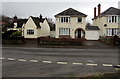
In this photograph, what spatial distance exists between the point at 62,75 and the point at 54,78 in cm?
83

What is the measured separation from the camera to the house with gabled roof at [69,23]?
41.5 metres

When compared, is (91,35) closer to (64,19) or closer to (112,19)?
(112,19)

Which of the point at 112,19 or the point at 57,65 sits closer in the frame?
A: the point at 57,65

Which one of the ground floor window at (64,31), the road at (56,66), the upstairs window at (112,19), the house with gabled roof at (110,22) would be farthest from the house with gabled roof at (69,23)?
the road at (56,66)

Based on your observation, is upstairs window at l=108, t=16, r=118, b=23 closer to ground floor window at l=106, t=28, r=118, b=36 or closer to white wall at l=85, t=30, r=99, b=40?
ground floor window at l=106, t=28, r=118, b=36

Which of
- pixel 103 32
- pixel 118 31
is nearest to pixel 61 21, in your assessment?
pixel 103 32

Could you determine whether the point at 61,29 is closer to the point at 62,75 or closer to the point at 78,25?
the point at 78,25

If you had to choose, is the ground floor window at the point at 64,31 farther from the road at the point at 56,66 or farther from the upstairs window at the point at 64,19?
the road at the point at 56,66

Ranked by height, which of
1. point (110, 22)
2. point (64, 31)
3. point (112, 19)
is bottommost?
point (64, 31)

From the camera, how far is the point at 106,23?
1638 inches

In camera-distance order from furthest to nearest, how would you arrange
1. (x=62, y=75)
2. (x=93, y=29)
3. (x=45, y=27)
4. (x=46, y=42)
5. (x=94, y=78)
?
(x=45, y=27)
(x=93, y=29)
(x=46, y=42)
(x=62, y=75)
(x=94, y=78)

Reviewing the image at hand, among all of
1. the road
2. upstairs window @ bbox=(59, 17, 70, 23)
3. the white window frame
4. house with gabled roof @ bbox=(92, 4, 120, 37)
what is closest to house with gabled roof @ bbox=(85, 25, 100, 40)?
house with gabled roof @ bbox=(92, 4, 120, 37)

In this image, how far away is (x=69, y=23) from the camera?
137 ft

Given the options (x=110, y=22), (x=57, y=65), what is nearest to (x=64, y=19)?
(x=110, y=22)
